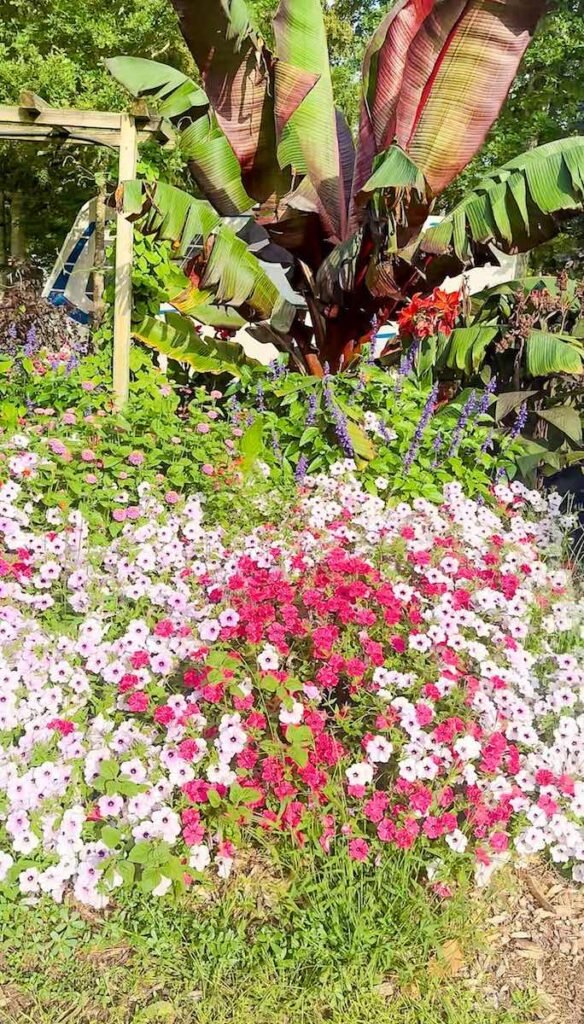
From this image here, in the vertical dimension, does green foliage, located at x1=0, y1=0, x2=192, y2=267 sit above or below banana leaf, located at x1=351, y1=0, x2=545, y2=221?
below

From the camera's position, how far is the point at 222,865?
7.64 feet

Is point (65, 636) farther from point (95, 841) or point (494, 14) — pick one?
point (494, 14)

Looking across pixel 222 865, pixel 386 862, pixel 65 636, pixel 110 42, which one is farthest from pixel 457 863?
pixel 110 42

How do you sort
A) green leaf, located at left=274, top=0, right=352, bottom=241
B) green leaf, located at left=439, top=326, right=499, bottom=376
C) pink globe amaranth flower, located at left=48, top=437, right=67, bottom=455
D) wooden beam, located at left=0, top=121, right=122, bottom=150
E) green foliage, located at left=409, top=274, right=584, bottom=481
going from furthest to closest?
green leaf, located at left=274, top=0, right=352, bottom=241, green leaf, located at left=439, top=326, right=499, bottom=376, wooden beam, located at left=0, top=121, right=122, bottom=150, green foliage, located at left=409, top=274, right=584, bottom=481, pink globe amaranth flower, located at left=48, top=437, right=67, bottom=455

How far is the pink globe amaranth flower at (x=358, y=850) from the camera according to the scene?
2.17m

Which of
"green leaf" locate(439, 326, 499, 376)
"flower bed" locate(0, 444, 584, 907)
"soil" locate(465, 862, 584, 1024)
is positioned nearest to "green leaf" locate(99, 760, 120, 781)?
"flower bed" locate(0, 444, 584, 907)

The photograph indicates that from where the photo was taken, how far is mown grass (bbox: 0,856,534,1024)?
204 cm

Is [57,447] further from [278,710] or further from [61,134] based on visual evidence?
[61,134]

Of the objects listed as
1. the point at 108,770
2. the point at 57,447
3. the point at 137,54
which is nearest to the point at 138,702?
the point at 108,770

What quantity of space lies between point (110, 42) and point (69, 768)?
1136 centimetres

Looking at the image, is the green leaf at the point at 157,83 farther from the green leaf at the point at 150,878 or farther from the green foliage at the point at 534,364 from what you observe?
the green leaf at the point at 150,878

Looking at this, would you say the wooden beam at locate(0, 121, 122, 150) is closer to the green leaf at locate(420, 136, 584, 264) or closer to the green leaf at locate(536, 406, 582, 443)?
the green leaf at locate(420, 136, 584, 264)

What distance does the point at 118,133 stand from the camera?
4926mm

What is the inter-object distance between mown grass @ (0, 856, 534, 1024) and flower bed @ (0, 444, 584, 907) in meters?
0.09
